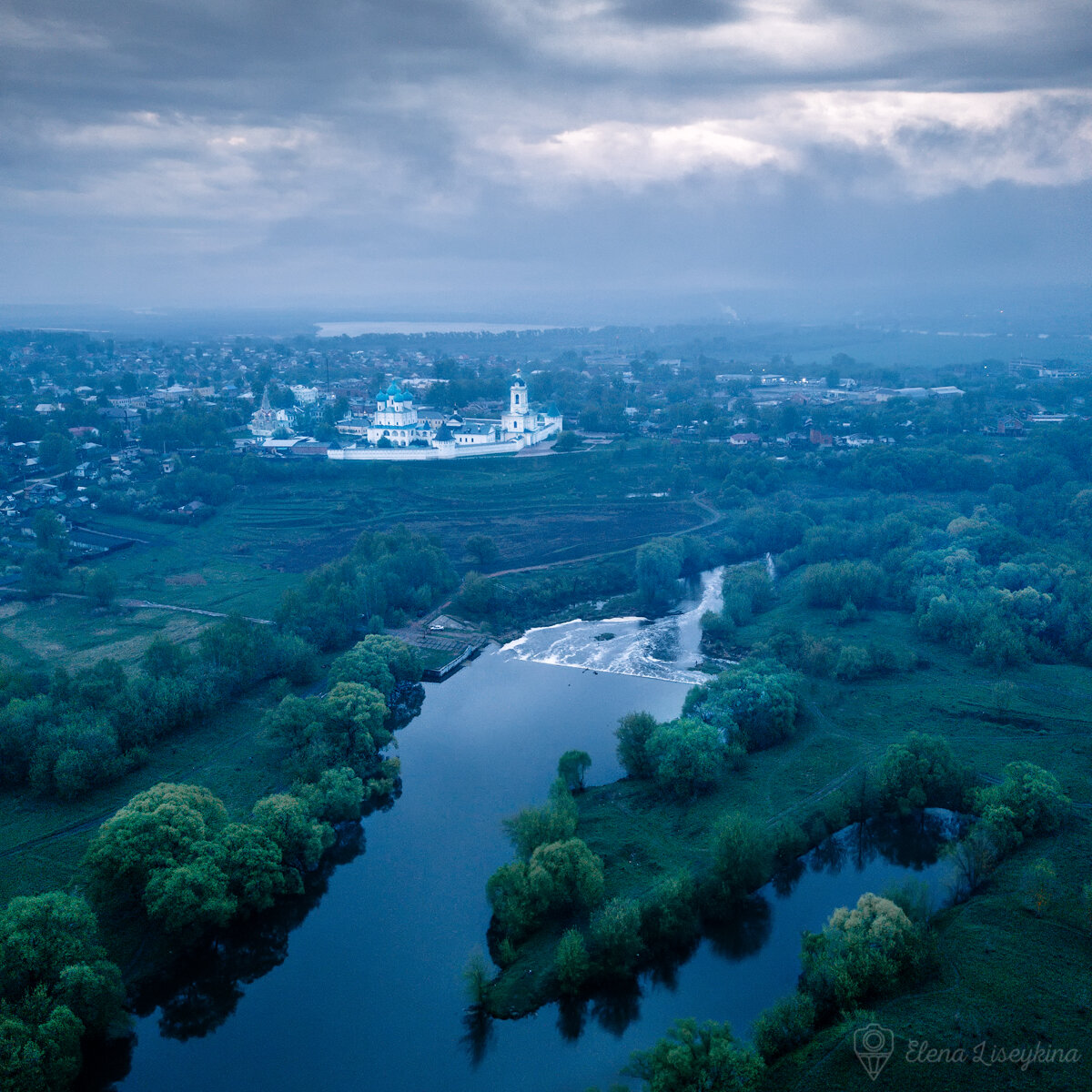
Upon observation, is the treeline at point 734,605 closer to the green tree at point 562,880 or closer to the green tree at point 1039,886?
the green tree at point 1039,886

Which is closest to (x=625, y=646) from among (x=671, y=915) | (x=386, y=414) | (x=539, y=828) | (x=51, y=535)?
(x=539, y=828)

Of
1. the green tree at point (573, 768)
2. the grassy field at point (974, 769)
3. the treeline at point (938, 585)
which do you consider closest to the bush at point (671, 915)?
the grassy field at point (974, 769)

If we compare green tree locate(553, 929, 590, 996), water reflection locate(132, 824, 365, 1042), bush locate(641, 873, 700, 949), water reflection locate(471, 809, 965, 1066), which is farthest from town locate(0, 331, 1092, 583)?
water reflection locate(471, 809, 965, 1066)

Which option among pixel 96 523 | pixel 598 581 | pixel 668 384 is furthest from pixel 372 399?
pixel 598 581

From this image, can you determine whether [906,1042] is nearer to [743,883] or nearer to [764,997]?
[764,997]

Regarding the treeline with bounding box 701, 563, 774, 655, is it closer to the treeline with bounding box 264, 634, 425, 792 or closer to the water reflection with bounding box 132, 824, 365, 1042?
the treeline with bounding box 264, 634, 425, 792

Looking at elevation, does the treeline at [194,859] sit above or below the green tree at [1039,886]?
above

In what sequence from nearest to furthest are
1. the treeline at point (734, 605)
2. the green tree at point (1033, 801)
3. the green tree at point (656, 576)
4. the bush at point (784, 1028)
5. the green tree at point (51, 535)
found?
the bush at point (784, 1028)
the green tree at point (1033, 801)
the treeline at point (734, 605)
the green tree at point (656, 576)
the green tree at point (51, 535)
